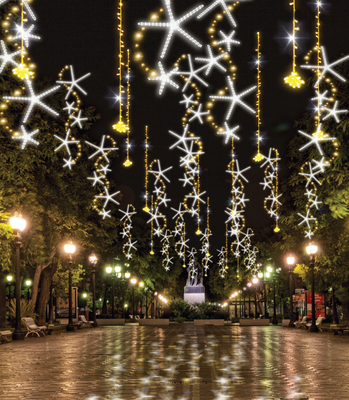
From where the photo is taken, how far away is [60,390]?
1013 centimetres

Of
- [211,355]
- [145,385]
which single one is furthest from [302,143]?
[145,385]

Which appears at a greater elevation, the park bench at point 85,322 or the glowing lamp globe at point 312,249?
the glowing lamp globe at point 312,249

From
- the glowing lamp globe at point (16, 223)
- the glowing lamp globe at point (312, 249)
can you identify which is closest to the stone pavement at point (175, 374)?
the glowing lamp globe at point (16, 223)

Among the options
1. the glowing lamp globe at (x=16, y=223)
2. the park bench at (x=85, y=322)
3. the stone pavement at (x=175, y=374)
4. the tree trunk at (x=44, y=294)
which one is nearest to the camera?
the stone pavement at (x=175, y=374)

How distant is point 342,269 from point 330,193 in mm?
6033

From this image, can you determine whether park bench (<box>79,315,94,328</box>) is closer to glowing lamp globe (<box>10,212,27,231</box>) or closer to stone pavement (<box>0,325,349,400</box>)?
glowing lamp globe (<box>10,212,27,231</box>)

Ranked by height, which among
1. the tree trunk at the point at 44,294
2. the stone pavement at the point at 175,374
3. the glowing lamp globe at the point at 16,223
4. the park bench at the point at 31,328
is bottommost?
the stone pavement at the point at 175,374

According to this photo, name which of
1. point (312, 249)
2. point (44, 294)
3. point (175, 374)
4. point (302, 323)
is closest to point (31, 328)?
point (44, 294)

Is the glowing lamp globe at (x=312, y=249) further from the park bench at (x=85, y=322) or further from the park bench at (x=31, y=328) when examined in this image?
the park bench at (x=85, y=322)

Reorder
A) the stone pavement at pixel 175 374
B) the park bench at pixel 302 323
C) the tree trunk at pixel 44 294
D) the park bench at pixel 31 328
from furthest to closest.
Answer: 1. the tree trunk at pixel 44 294
2. the park bench at pixel 302 323
3. the park bench at pixel 31 328
4. the stone pavement at pixel 175 374

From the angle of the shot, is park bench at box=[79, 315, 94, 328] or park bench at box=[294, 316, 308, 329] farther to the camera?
park bench at box=[79, 315, 94, 328]

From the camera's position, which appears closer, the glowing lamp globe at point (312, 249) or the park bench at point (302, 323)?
the glowing lamp globe at point (312, 249)

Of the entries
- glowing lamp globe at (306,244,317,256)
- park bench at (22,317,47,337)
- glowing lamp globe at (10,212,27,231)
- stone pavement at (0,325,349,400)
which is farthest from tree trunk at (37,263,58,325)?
stone pavement at (0,325,349,400)

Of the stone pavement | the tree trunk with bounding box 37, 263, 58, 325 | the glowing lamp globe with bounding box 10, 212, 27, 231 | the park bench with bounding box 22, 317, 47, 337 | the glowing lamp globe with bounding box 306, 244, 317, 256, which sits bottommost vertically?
the stone pavement
